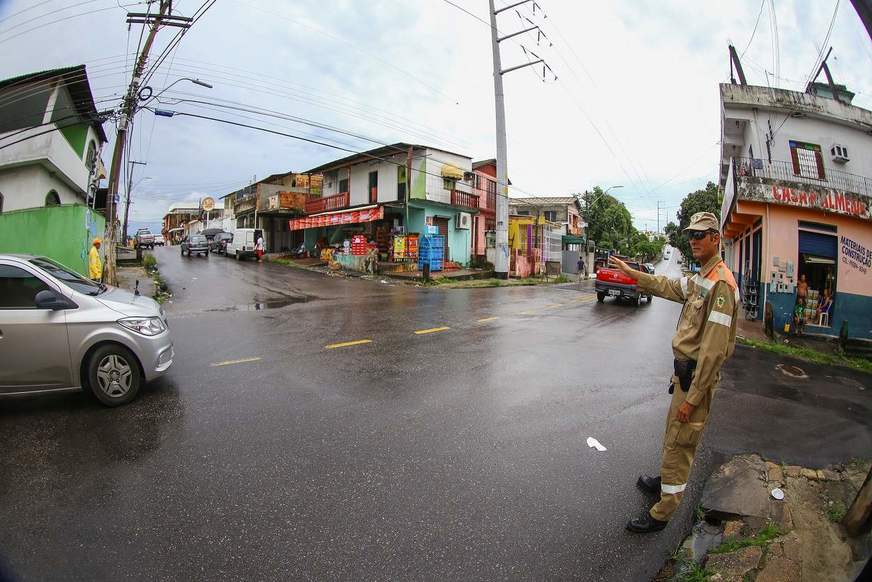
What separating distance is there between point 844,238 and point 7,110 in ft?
89.9

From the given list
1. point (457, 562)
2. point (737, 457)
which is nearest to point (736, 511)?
point (737, 457)

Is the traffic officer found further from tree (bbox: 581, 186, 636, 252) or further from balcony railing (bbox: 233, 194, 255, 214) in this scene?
tree (bbox: 581, 186, 636, 252)

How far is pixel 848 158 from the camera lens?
14094 millimetres

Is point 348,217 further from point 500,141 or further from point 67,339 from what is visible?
point 67,339

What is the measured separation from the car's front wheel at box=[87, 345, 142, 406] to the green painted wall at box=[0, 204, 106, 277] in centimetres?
1245

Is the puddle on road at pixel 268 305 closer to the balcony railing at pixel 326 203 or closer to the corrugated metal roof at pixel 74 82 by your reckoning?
the corrugated metal roof at pixel 74 82

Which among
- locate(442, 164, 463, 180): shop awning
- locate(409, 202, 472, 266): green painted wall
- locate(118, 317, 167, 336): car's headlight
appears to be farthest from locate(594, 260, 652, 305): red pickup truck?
locate(118, 317, 167, 336): car's headlight

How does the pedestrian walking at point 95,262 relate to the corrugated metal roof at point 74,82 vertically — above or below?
below

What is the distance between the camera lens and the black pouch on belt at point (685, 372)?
2.88 metres

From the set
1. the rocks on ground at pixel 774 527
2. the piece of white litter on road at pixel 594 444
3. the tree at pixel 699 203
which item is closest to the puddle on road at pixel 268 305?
the piece of white litter on road at pixel 594 444

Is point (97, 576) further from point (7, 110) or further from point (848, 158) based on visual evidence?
point (848, 158)

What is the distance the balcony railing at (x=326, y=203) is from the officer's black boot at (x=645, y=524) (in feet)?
93.5

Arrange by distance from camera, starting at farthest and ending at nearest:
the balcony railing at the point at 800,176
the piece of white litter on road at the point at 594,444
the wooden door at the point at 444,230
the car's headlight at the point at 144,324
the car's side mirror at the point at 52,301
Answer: the wooden door at the point at 444,230
the balcony railing at the point at 800,176
the car's headlight at the point at 144,324
the car's side mirror at the point at 52,301
the piece of white litter on road at the point at 594,444

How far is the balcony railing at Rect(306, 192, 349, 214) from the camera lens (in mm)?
29344
